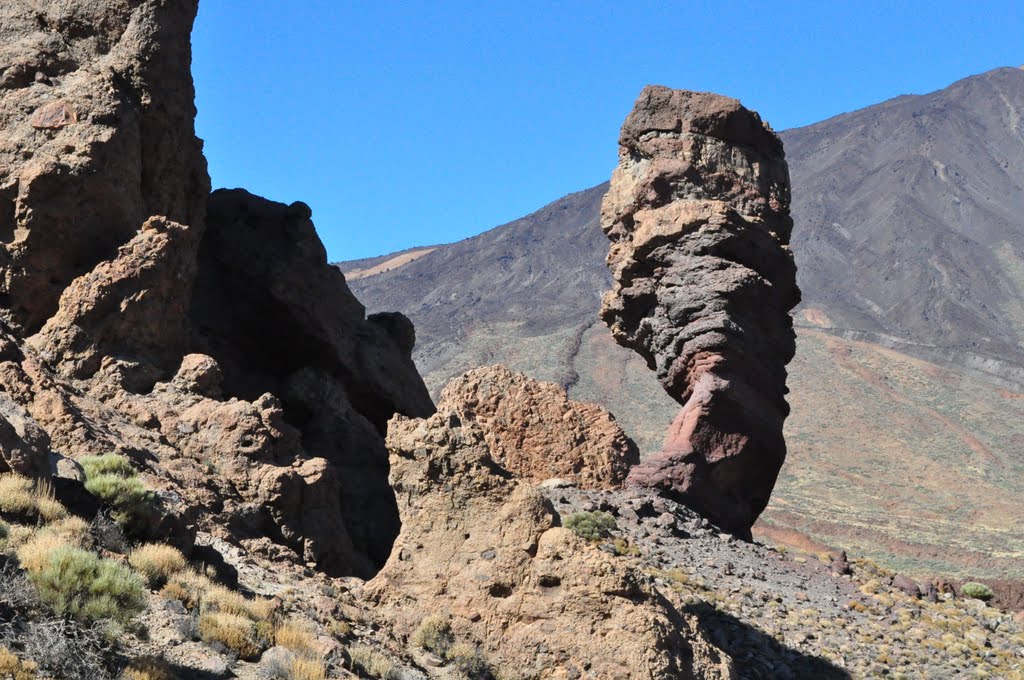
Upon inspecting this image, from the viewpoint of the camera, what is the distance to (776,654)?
1575 centimetres

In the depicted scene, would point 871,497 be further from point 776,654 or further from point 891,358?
point 776,654

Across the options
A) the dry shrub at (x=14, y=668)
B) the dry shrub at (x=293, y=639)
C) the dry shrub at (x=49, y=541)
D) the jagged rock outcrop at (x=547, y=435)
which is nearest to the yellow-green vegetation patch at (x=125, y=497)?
the dry shrub at (x=49, y=541)

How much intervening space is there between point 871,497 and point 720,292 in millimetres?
49353

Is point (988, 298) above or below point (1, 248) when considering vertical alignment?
above

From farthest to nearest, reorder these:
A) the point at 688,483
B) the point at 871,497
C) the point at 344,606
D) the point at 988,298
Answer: the point at 988,298
the point at 871,497
the point at 688,483
the point at 344,606

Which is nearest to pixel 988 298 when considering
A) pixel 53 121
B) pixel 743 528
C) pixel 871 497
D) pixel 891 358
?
pixel 891 358

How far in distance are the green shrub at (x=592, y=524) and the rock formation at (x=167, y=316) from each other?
276cm

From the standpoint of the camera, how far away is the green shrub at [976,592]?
2153cm

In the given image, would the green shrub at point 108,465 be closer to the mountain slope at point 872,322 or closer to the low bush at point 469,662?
the low bush at point 469,662

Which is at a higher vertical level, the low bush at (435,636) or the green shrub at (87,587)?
the green shrub at (87,587)

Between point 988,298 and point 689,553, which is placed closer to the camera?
point 689,553

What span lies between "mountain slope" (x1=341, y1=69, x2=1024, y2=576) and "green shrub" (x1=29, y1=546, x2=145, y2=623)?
43.7 meters

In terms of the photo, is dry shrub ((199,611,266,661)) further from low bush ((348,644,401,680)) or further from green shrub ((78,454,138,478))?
green shrub ((78,454,138,478))

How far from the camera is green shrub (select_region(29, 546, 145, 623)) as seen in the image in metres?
7.62
